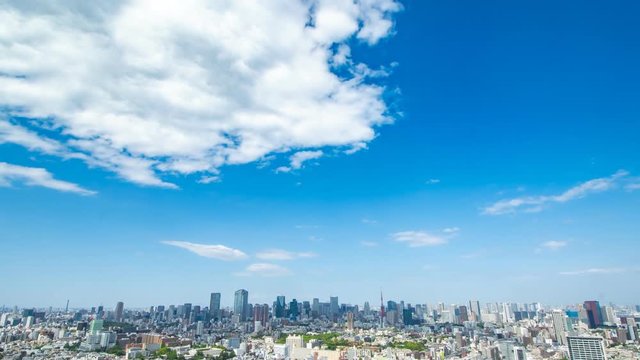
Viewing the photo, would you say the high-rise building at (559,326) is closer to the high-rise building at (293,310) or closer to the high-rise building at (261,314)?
the high-rise building at (261,314)

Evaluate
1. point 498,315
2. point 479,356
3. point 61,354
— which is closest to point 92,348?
point 61,354

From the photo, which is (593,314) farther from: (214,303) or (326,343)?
(214,303)

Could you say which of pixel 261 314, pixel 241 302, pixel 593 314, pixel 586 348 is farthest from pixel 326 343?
pixel 241 302

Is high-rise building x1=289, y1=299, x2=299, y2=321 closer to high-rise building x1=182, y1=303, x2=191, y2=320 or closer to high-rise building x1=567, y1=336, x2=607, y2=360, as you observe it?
high-rise building x1=182, y1=303, x2=191, y2=320

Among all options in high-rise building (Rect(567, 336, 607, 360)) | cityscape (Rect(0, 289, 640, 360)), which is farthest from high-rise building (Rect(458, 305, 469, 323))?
high-rise building (Rect(567, 336, 607, 360))

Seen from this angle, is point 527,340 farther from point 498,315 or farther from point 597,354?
point 498,315
